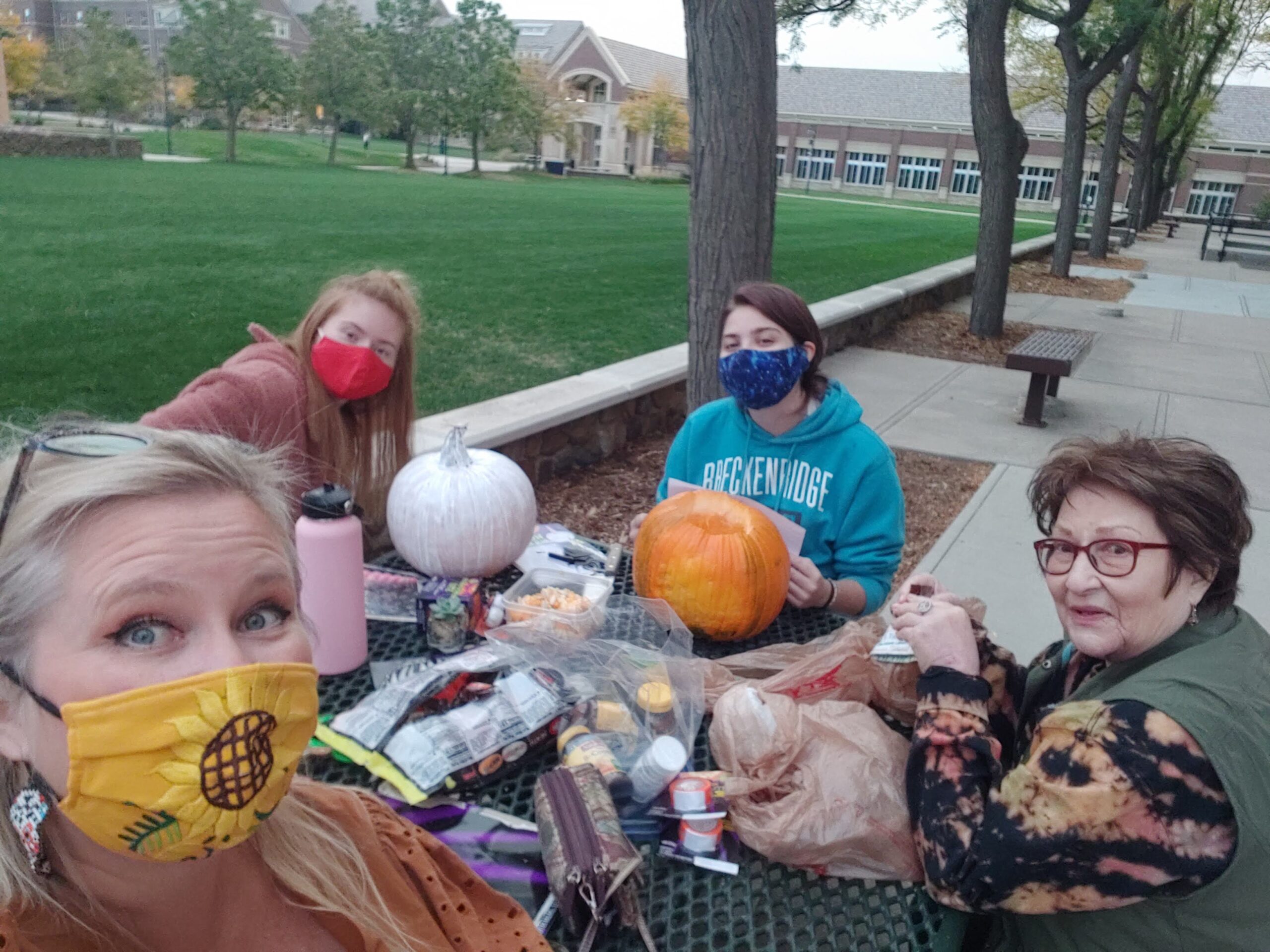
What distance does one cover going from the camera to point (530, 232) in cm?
1623

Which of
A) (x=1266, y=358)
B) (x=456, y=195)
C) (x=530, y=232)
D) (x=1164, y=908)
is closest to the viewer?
(x=1164, y=908)

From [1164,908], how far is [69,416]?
5.53 feet

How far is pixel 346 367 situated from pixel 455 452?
2.00 ft

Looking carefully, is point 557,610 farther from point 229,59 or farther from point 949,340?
point 229,59

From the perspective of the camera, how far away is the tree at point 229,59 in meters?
42.2

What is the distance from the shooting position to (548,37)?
7275 cm

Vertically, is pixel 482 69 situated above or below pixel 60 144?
above

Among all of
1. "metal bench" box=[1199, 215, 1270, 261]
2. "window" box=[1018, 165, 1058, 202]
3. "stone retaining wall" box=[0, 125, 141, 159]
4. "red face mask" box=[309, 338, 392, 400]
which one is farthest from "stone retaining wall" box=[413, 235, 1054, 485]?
"window" box=[1018, 165, 1058, 202]

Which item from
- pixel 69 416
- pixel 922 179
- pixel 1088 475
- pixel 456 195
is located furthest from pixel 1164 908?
pixel 922 179

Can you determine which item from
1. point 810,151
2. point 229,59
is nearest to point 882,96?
point 810,151

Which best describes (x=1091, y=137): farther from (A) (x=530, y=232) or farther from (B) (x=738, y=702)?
(B) (x=738, y=702)

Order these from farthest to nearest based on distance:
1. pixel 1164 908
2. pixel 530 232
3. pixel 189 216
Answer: pixel 530 232
pixel 189 216
pixel 1164 908

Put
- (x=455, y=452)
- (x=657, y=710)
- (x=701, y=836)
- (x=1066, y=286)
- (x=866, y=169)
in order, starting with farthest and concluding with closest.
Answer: (x=866, y=169)
(x=1066, y=286)
(x=455, y=452)
(x=657, y=710)
(x=701, y=836)

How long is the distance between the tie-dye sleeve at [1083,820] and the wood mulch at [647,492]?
10.0 ft
